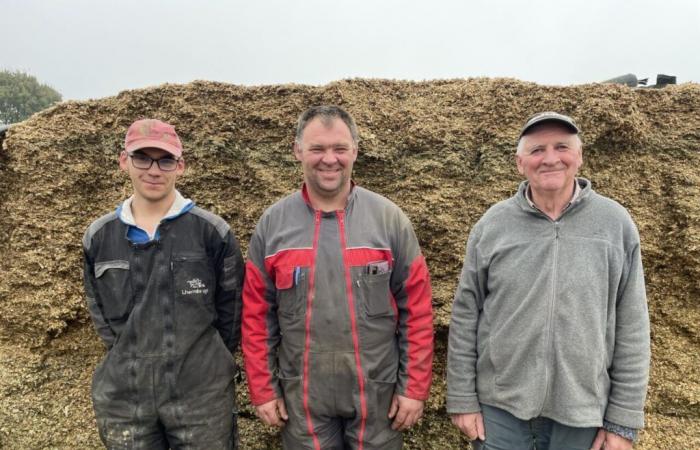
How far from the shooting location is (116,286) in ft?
8.08

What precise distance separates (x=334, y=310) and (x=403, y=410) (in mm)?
666

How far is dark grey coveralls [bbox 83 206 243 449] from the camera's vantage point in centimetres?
245

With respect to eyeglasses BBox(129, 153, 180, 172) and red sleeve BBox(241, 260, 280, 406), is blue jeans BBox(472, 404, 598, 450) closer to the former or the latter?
red sleeve BBox(241, 260, 280, 406)

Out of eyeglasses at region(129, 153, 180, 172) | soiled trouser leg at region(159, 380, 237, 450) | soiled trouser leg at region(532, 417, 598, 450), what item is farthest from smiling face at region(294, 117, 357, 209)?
soiled trouser leg at region(532, 417, 598, 450)

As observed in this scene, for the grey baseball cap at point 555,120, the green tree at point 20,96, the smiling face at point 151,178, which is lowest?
the smiling face at point 151,178

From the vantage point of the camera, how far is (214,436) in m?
2.57

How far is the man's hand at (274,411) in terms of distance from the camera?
249 centimetres

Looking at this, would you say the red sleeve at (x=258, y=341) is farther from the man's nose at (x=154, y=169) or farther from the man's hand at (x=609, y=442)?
the man's hand at (x=609, y=442)

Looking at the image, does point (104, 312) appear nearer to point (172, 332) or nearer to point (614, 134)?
point (172, 332)

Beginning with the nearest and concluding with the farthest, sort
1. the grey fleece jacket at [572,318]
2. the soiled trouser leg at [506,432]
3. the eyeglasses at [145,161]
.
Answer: the grey fleece jacket at [572,318] < the soiled trouser leg at [506,432] < the eyeglasses at [145,161]

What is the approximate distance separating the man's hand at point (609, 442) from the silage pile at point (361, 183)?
1279 mm

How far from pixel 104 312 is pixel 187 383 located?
61 cm

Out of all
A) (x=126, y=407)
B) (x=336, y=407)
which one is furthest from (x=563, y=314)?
(x=126, y=407)

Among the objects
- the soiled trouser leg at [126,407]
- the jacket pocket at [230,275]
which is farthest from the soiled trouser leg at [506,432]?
the soiled trouser leg at [126,407]
